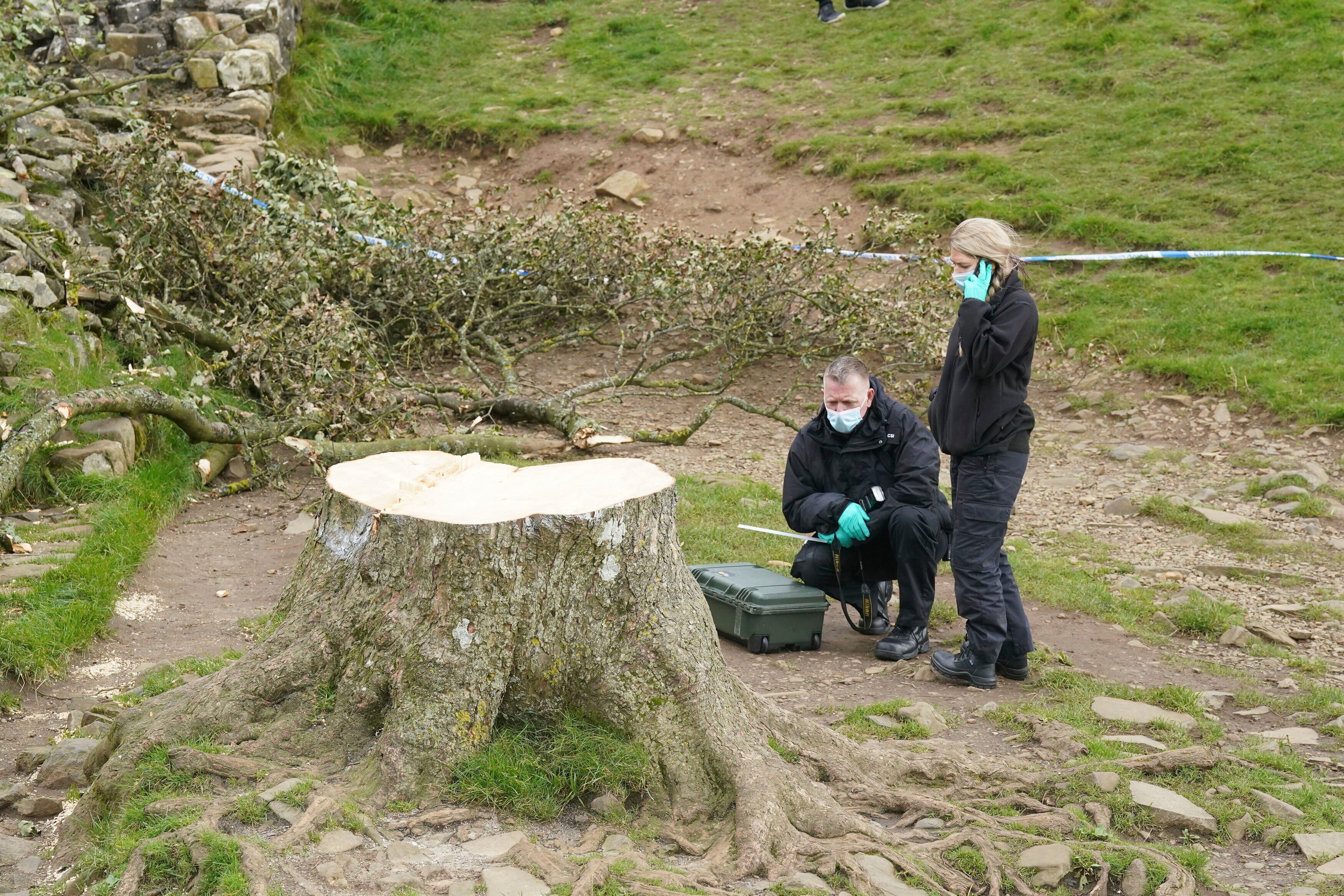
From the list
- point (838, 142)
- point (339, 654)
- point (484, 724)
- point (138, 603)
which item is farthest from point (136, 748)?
point (838, 142)

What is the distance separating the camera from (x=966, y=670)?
4809 millimetres

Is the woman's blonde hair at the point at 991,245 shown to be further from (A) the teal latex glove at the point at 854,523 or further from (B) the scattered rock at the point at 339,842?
(B) the scattered rock at the point at 339,842

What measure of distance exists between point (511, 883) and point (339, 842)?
45 cm

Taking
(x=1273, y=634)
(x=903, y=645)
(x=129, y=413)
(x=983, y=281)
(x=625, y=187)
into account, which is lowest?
(x=1273, y=634)

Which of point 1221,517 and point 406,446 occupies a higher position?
point 406,446

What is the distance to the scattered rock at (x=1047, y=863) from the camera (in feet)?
10.3

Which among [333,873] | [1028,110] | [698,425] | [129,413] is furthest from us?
[1028,110]

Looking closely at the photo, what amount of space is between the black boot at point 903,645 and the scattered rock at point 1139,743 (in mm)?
1090

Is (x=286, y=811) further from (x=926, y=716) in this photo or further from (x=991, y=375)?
(x=991, y=375)

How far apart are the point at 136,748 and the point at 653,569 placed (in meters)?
1.52

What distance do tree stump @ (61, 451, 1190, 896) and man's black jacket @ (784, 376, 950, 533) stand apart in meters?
1.76

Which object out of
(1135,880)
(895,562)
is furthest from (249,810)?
(895,562)

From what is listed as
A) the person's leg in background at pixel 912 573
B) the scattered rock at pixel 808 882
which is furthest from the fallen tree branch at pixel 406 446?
the scattered rock at pixel 808 882

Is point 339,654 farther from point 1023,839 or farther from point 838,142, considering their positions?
point 838,142
